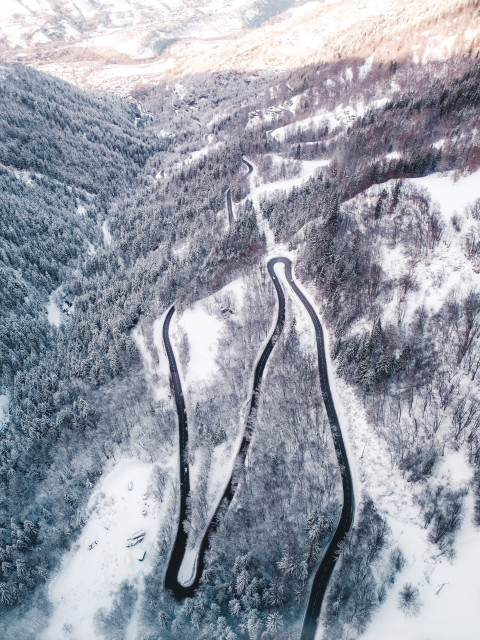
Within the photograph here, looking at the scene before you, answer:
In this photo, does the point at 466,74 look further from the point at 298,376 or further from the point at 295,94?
the point at 298,376

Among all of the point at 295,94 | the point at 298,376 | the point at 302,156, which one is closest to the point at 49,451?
the point at 298,376

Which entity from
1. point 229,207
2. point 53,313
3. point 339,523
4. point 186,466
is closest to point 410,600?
point 339,523

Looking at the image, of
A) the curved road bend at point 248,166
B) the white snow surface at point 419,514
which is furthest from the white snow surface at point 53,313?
the curved road bend at point 248,166

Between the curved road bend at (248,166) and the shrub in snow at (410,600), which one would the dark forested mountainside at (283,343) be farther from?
the curved road bend at (248,166)

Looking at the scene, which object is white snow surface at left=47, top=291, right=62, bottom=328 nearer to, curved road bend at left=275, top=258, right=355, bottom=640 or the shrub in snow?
curved road bend at left=275, top=258, right=355, bottom=640

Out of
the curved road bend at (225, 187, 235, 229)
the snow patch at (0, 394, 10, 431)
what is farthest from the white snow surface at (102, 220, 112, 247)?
the snow patch at (0, 394, 10, 431)

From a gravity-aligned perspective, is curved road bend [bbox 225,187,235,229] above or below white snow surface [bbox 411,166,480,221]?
below
